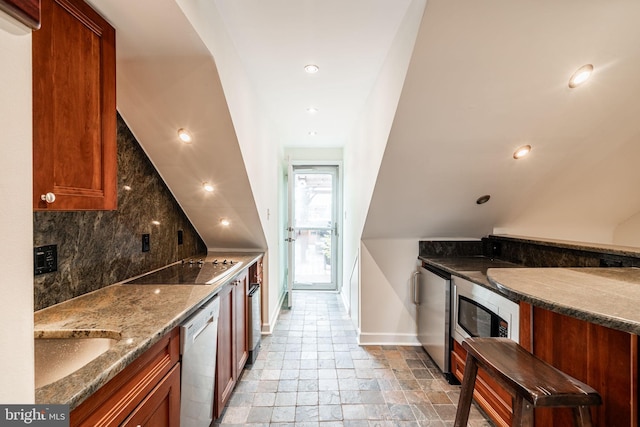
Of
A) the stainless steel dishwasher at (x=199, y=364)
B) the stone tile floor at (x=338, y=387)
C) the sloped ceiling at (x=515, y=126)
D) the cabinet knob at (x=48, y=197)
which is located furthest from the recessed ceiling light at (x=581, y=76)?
the cabinet knob at (x=48, y=197)

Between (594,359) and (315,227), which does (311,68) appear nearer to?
(594,359)

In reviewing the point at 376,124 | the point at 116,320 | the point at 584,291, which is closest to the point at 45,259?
the point at 116,320

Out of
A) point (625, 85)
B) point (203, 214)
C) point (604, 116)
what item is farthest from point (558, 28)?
point (203, 214)

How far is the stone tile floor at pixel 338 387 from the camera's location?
1889 mm

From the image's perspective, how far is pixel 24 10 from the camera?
1.57 feet

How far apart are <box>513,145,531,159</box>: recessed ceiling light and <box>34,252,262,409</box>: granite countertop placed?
2.20 meters

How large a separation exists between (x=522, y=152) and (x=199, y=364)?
8.05 feet

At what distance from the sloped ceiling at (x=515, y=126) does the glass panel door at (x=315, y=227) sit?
6.93 ft

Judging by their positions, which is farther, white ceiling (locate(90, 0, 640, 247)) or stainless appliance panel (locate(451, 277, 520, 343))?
stainless appliance panel (locate(451, 277, 520, 343))

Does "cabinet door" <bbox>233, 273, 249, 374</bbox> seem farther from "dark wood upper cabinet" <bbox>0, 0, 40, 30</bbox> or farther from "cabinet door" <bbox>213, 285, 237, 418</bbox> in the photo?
"dark wood upper cabinet" <bbox>0, 0, 40, 30</bbox>

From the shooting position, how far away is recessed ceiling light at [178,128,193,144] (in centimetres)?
190

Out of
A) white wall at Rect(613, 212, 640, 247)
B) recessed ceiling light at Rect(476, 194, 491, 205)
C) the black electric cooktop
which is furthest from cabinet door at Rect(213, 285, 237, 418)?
white wall at Rect(613, 212, 640, 247)

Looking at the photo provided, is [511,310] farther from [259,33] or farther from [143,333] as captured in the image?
[259,33]

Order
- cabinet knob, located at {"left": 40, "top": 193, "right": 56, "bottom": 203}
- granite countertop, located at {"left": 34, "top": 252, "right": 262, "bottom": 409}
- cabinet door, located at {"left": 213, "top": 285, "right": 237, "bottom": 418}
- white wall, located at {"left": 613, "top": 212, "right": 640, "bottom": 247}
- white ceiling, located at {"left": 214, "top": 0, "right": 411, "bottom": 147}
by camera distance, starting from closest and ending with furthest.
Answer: granite countertop, located at {"left": 34, "top": 252, "right": 262, "bottom": 409}
cabinet knob, located at {"left": 40, "top": 193, "right": 56, "bottom": 203}
white ceiling, located at {"left": 214, "top": 0, "right": 411, "bottom": 147}
cabinet door, located at {"left": 213, "top": 285, "right": 237, "bottom": 418}
white wall, located at {"left": 613, "top": 212, "right": 640, "bottom": 247}
